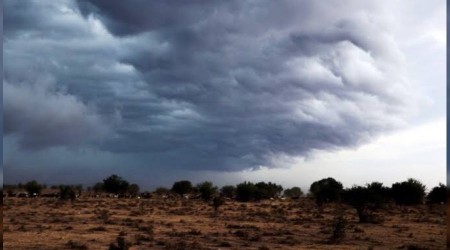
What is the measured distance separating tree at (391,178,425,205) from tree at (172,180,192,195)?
5064cm

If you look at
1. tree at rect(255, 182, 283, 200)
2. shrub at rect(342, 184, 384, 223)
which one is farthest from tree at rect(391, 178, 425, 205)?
shrub at rect(342, 184, 384, 223)

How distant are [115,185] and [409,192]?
63.7 m

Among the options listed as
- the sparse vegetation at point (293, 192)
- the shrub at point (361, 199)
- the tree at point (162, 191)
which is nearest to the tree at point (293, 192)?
the sparse vegetation at point (293, 192)

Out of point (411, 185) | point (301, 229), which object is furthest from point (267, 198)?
point (301, 229)

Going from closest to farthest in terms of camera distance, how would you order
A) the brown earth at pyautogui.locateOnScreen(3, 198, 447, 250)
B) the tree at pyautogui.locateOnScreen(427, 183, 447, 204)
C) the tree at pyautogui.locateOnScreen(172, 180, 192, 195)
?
the brown earth at pyautogui.locateOnScreen(3, 198, 447, 250), the tree at pyautogui.locateOnScreen(427, 183, 447, 204), the tree at pyautogui.locateOnScreen(172, 180, 192, 195)

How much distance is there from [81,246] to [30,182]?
87.3 meters

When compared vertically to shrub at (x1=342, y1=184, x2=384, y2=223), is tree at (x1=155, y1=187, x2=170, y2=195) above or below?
below

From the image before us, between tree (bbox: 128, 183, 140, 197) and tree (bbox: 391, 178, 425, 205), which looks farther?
tree (bbox: 128, 183, 140, 197)

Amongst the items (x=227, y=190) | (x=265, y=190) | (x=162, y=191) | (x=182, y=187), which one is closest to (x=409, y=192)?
(x=265, y=190)

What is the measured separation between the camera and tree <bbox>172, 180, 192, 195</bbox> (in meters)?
114

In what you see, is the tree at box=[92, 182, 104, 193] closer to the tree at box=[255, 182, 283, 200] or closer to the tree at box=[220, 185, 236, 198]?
the tree at box=[220, 185, 236, 198]

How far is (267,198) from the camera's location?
94.0 meters

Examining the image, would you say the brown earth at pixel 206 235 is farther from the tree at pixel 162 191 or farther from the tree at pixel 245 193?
the tree at pixel 162 191

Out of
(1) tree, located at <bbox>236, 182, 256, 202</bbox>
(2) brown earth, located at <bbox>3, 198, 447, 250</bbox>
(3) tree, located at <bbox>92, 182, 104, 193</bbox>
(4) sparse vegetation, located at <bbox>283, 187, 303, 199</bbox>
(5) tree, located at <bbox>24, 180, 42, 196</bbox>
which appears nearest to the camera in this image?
(2) brown earth, located at <bbox>3, 198, 447, 250</bbox>
